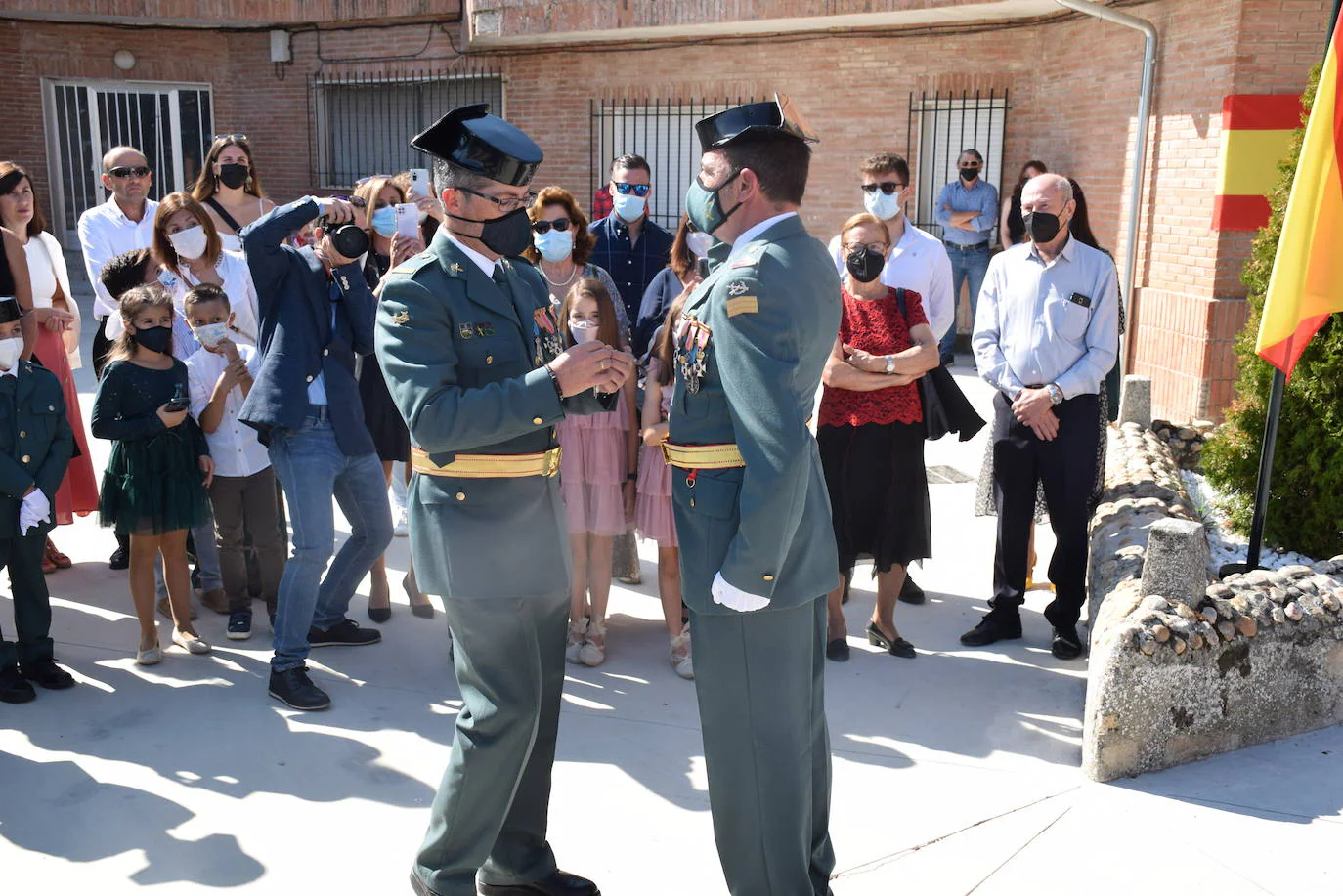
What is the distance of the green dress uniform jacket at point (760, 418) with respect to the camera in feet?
9.10

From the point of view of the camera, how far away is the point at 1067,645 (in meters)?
5.14

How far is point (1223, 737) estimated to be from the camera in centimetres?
419

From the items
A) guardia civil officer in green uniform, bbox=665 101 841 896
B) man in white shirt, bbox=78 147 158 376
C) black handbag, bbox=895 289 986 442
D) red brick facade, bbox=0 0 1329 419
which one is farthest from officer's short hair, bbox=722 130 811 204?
red brick facade, bbox=0 0 1329 419

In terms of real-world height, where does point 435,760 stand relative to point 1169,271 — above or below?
below

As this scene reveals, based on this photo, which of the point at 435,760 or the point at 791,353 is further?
the point at 435,760

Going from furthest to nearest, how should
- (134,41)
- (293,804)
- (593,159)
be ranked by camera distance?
(134,41) → (593,159) → (293,804)

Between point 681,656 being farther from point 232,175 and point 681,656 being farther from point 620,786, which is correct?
point 232,175

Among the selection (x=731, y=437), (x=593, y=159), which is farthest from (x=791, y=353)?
(x=593, y=159)

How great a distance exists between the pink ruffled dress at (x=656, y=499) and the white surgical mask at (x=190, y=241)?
2.06 meters

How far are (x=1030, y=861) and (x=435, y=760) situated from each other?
191 centimetres

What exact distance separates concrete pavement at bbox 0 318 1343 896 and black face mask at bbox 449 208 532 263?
5.74 ft

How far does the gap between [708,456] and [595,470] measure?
2.16 m

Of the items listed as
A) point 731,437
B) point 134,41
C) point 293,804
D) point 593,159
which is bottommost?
point 293,804

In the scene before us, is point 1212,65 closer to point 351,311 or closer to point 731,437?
point 351,311
